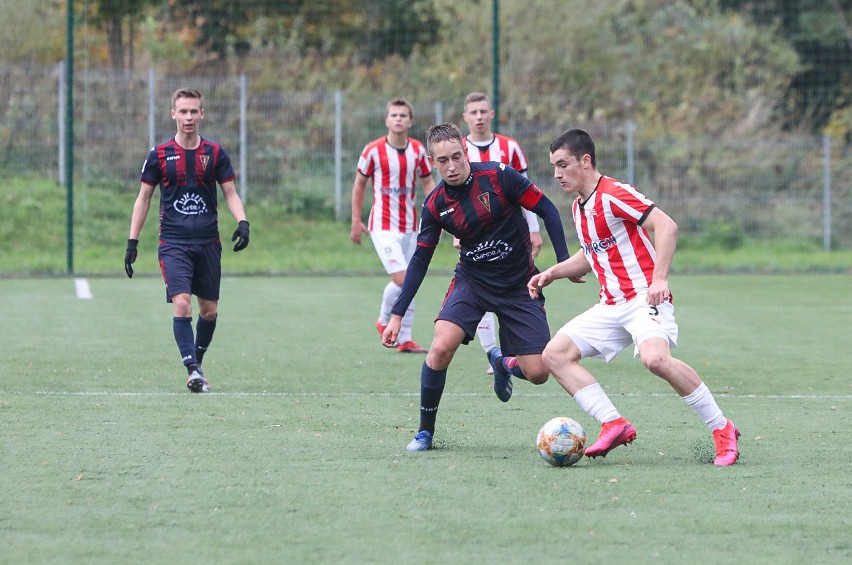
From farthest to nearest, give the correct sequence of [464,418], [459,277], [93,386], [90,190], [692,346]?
[90,190]
[692,346]
[93,386]
[464,418]
[459,277]

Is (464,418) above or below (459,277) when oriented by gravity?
below

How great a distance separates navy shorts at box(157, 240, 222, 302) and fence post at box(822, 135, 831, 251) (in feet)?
43.5

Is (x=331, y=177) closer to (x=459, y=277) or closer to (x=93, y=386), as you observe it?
(x=93, y=386)

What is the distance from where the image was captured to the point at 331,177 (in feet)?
66.0

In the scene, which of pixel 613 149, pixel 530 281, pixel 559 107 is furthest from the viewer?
pixel 559 107

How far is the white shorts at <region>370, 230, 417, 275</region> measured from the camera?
11.0 m

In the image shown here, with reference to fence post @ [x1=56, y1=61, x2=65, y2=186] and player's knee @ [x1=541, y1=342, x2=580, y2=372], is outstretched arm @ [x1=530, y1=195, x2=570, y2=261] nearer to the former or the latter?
player's knee @ [x1=541, y1=342, x2=580, y2=372]

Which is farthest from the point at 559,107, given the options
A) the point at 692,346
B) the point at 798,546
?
the point at 798,546

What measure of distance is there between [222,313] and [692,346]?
4629 millimetres

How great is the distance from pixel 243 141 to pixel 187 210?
1143 cm

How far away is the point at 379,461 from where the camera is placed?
614 centimetres

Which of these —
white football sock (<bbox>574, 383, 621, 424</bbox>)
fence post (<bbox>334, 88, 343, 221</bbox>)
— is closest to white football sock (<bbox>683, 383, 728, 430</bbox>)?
white football sock (<bbox>574, 383, 621, 424</bbox>)

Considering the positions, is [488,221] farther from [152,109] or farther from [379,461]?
[152,109]

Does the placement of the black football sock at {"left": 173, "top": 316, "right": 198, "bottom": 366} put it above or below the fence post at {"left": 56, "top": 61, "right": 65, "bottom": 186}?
below
